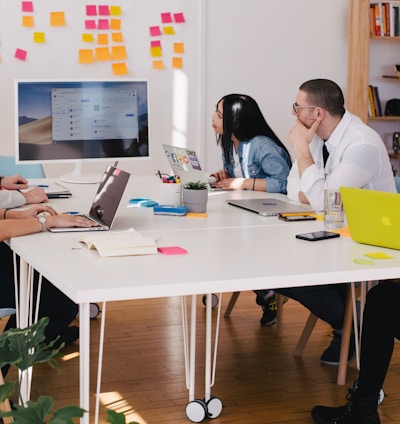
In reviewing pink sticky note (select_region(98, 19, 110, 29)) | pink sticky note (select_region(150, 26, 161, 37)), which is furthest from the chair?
pink sticky note (select_region(150, 26, 161, 37))

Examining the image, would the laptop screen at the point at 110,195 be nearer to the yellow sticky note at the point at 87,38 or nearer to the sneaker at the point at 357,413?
the sneaker at the point at 357,413

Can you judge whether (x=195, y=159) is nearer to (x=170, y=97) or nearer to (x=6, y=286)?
(x=6, y=286)

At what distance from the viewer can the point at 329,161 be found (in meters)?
3.27

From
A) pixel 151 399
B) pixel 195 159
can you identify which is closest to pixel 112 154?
pixel 195 159

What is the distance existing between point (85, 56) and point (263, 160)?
197 cm

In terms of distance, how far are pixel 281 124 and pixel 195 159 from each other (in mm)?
2744

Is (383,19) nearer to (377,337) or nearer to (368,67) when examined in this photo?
(368,67)

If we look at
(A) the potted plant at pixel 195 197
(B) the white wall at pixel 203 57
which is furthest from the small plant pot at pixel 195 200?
(B) the white wall at pixel 203 57

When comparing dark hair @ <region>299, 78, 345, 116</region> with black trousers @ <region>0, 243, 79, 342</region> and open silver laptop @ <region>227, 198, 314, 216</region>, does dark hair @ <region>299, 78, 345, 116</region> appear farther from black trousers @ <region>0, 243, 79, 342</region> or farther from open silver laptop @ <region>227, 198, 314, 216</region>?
black trousers @ <region>0, 243, 79, 342</region>

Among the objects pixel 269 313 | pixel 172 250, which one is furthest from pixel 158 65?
pixel 172 250

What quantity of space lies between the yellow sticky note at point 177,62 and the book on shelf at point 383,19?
1458 mm

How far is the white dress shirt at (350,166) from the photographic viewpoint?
303 cm

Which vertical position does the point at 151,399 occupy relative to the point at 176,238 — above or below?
below

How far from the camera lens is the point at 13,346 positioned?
1444 mm
